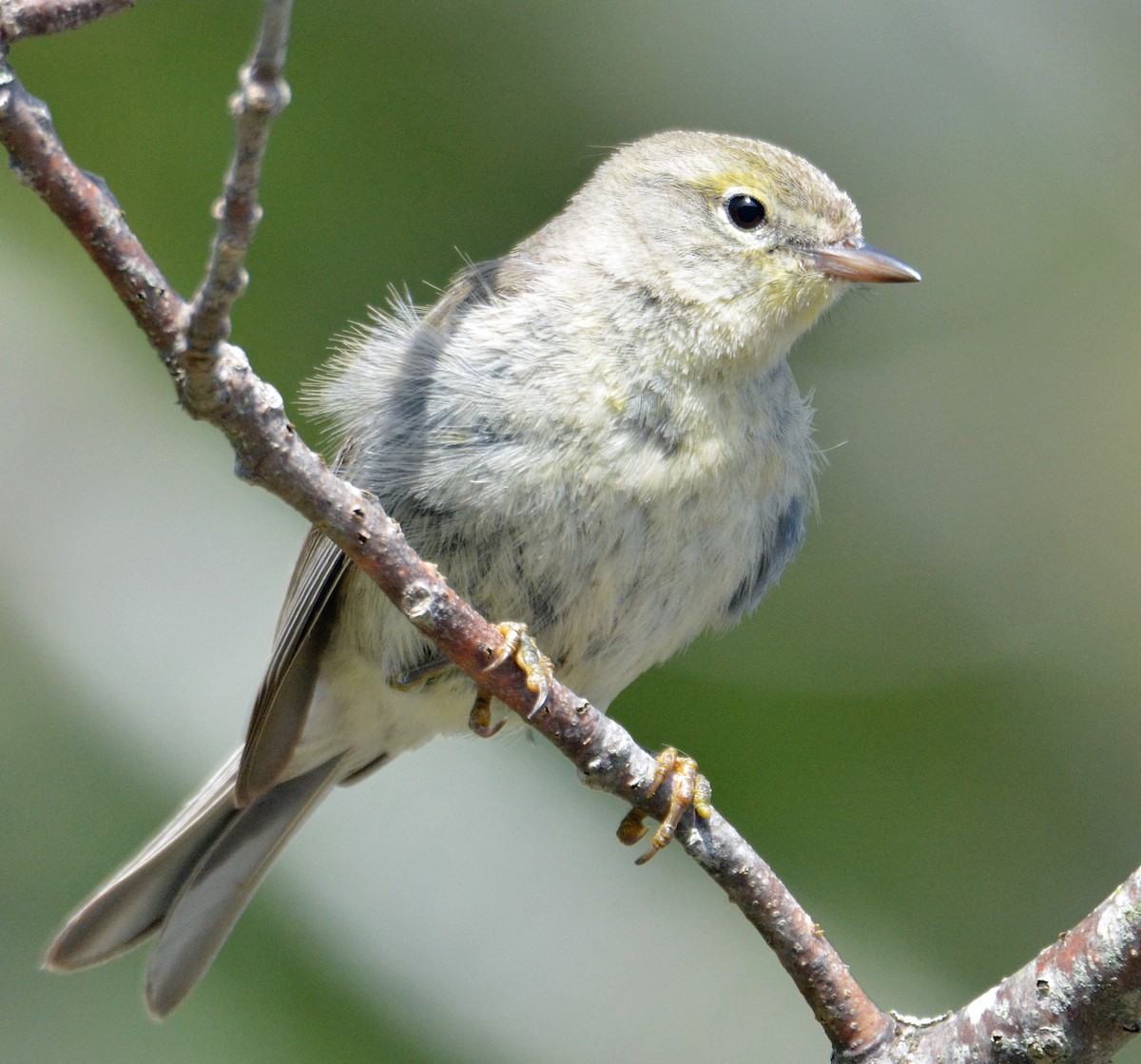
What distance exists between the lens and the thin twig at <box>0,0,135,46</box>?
5.26ft

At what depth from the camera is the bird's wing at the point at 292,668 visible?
340 cm

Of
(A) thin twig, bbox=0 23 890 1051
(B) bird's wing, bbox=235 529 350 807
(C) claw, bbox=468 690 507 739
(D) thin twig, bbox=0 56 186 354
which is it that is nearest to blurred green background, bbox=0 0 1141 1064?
(B) bird's wing, bbox=235 529 350 807

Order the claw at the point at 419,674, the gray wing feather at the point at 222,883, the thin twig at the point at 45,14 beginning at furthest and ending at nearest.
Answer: the gray wing feather at the point at 222,883, the claw at the point at 419,674, the thin twig at the point at 45,14

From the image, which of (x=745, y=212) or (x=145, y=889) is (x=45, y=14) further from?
(x=145, y=889)

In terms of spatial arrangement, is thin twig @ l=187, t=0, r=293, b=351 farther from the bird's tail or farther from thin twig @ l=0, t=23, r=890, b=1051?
the bird's tail

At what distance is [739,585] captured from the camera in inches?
146

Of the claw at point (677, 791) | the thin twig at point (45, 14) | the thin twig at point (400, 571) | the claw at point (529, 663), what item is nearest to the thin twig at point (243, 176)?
the thin twig at point (400, 571)

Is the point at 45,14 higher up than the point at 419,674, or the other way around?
the point at 45,14

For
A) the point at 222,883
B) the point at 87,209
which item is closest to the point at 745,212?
the point at 87,209

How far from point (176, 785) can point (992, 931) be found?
296cm

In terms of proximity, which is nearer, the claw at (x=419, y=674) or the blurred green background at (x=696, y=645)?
the claw at (x=419, y=674)

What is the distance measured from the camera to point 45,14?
1604 millimetres

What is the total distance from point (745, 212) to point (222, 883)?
2.41m

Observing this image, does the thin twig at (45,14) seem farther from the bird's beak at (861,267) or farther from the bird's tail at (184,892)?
the bird's tail at (184,892)
